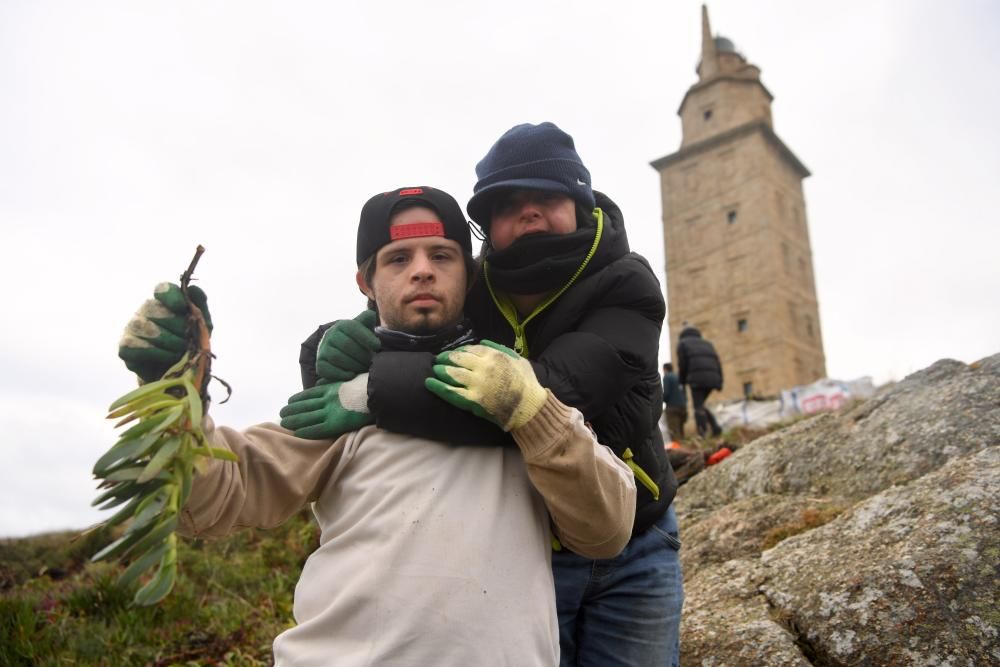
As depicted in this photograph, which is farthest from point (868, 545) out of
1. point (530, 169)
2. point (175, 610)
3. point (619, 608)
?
point (175, 610)

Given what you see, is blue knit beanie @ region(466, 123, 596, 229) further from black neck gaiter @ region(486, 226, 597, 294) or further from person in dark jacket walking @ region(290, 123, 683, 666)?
black neck gaiter @ region(486, 226, 597, 294)

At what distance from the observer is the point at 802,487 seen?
414 centimetres

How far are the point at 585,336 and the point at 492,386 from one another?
337 mm

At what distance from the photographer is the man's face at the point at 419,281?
190 cm

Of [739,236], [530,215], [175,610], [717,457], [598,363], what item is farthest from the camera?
[739,236]

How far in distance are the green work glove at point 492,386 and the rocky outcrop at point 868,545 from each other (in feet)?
5.22

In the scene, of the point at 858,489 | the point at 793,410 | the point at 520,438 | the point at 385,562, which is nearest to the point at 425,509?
the point at 385,562

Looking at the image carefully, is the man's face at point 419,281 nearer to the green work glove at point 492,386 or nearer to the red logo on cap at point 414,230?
the red logo on cap at point 414,230

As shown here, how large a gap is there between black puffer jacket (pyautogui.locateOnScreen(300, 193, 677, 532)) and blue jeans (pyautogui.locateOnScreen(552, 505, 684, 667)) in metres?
0.13

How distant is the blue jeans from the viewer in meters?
2.09

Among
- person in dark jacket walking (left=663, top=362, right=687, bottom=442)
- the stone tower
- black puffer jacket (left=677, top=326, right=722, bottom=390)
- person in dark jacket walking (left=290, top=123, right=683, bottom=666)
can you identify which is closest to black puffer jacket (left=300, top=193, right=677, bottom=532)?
person in dark jacket walking (left=290, top=123, right=683, bottom=666)

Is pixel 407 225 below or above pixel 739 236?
below

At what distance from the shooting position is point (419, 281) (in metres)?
1.89

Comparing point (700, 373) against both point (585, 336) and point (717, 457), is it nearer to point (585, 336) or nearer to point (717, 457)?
point (717, 457)
